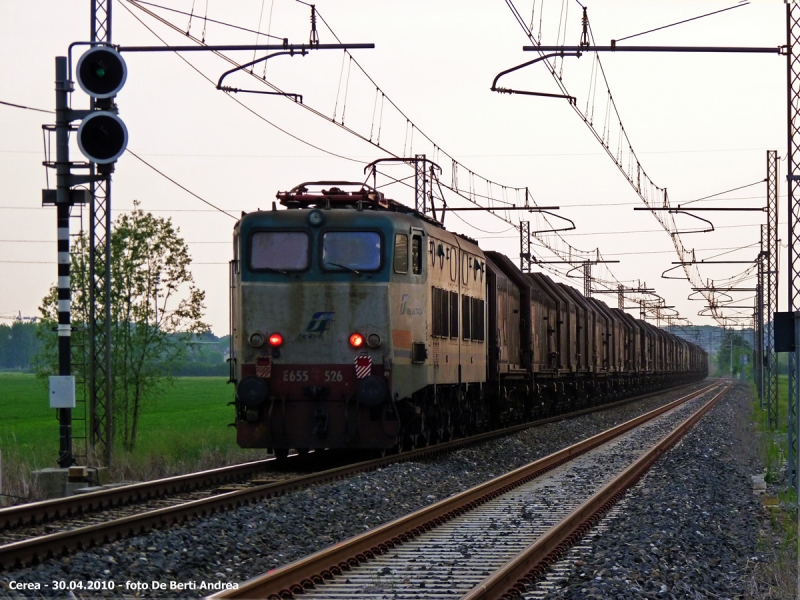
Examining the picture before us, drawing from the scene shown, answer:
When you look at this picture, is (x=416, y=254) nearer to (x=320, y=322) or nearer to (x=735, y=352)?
(x=320, y=322)

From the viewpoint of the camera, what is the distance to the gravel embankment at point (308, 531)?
8398 millimetres

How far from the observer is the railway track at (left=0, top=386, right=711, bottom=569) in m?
9.12

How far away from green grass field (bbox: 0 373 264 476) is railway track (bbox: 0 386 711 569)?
151 inches

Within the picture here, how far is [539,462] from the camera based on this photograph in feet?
56.6

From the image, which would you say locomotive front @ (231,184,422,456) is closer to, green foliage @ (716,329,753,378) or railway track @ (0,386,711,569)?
railway track @ (0,386,711,569)

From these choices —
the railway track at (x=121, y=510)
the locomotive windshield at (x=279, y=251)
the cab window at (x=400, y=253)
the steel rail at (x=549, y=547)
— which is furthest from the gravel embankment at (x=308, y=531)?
the locomotive windshield at (x=279, y=251)

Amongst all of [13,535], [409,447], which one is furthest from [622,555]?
[409,447]

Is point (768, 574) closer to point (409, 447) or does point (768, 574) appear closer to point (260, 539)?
point (260, 539)

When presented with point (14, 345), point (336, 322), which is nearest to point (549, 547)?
point (336, 322)

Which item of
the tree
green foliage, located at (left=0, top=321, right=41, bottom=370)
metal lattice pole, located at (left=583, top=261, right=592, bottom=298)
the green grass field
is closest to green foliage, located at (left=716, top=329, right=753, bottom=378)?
metal lattice pole, located at (left=583, top=261, right=592, bottom=298)

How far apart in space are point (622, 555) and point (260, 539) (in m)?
3.16

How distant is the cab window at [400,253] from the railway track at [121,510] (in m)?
2.79

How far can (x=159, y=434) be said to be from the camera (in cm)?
2948

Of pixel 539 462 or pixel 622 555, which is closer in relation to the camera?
pixel 622 555
